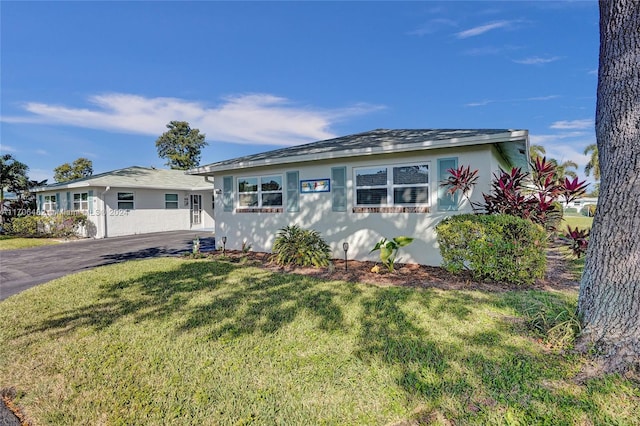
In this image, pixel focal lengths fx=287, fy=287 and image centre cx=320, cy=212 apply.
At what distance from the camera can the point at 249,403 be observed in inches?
93.7

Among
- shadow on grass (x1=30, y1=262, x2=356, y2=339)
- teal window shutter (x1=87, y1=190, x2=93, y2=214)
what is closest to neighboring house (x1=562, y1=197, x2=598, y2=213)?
shadow on grass (x1=30, y1=262, x2=356, y2=339)

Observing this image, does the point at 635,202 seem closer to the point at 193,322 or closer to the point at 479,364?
the point at 479,364

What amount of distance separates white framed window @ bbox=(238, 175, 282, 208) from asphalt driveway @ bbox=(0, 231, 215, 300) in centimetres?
307

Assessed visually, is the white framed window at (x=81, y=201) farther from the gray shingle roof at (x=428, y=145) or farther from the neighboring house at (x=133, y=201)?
the gray shingle roof at (x=428, y=145)

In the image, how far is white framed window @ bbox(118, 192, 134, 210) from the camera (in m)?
16.7

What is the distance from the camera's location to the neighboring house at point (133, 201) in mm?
15852

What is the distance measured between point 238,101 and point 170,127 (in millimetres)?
27844

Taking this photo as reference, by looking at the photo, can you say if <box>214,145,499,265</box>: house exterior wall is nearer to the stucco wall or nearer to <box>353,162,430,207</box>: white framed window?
<box>353,162,430,207</box>: white framed window

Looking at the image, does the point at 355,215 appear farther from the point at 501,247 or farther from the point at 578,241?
the point at 578,241

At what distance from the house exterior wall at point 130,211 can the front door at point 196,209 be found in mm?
160

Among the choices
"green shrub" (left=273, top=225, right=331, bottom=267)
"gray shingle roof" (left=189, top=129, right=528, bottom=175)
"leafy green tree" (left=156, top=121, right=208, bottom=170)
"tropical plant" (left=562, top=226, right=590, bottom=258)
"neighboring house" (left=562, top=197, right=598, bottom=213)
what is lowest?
"green shrub" (left=273, top=225, right=331, bottom=267)

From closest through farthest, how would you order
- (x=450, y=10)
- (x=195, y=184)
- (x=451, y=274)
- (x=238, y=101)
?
(x=451, y=274) → (x=450, y=10) → (x=238, y=101) → (x=195, y=184)

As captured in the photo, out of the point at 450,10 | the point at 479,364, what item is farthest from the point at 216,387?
the point at 450,10

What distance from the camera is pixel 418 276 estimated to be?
21.3ft
